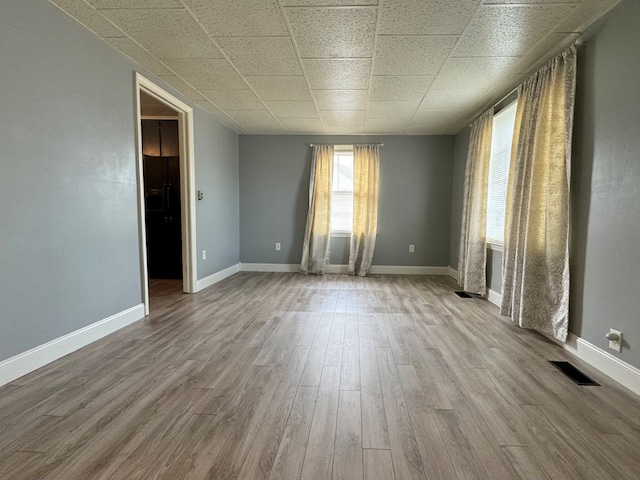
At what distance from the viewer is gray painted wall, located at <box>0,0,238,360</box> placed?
191 centimetres

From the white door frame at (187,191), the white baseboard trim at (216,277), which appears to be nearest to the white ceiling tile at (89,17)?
the white door frame at (187,191)

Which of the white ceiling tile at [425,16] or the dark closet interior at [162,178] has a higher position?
the white ceiling tile at [425,16]

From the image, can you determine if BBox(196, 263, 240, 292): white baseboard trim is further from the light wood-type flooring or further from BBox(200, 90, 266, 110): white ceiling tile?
BBox(200, 90, 266, 110): white ceiling tile

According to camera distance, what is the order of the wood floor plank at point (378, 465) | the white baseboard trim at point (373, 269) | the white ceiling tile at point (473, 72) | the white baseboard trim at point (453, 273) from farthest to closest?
the white baseboard trim at point (373, 269)
the white baseboard trim at point (453, 273)
the white ceiling tile at point (473, 72)
the wood floor plank at point (378, 465)

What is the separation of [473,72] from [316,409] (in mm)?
3067

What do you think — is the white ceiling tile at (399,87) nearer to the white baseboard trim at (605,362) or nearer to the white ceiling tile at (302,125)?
the white ceiling tile at (302,125)

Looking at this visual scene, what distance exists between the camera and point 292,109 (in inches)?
165

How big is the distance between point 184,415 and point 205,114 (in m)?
3.88

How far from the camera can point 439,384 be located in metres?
1.96

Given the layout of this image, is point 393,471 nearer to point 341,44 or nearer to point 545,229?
point 545,229

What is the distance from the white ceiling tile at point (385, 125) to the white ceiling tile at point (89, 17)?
3.10 meters

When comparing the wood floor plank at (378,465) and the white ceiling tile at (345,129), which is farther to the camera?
the white ceiling tile at (345,129)

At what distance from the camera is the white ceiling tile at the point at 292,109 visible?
3.95 m

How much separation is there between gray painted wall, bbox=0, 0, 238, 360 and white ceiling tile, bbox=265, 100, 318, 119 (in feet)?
5.25
